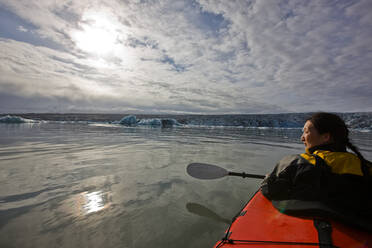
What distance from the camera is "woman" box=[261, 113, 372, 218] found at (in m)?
1.22

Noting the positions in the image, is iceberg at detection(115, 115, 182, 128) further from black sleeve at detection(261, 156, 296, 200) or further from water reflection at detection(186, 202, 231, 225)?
black sleeve at detection(261, 156, 296, 200)

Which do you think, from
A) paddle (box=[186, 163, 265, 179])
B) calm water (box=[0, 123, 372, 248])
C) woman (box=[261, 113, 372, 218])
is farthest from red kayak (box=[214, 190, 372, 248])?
paddle (box=[186, 163, 265, 179])

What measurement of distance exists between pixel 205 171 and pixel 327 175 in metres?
2.01

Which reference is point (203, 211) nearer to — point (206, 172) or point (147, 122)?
point (206, 172)

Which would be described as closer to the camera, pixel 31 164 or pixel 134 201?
pixel 134 201

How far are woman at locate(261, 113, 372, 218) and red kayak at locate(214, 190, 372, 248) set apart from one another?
0.47 feet

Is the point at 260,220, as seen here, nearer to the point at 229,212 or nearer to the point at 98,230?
the point at 229,212

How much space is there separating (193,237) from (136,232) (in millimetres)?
623

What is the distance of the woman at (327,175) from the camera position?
1219 millimetres

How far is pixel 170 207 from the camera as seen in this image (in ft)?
7.89

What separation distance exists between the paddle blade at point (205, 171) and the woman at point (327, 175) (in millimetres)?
1282

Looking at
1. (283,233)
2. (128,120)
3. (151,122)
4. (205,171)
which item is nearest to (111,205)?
→ (205,171)

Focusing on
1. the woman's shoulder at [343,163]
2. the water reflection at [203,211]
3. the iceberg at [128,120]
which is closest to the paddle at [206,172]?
the water reflection at [203,211]

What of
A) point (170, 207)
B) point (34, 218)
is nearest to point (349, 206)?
point (170, 207)
